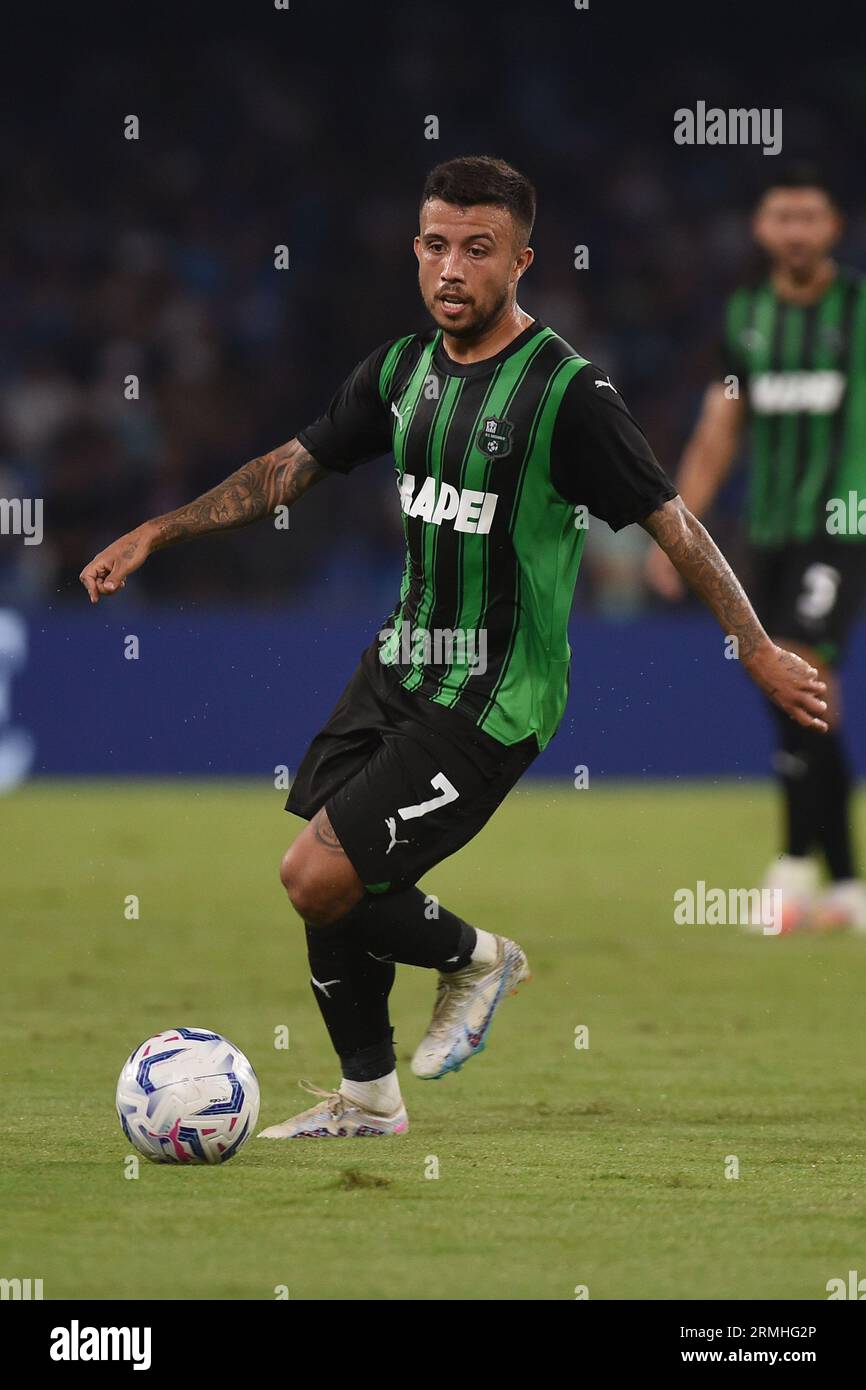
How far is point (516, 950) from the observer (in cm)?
610

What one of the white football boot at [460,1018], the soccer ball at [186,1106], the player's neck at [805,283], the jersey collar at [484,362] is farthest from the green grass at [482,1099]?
the player's neck at [805,283]

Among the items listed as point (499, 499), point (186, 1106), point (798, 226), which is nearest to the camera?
point (186, 1106)

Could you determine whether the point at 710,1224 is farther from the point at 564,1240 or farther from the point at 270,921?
the point at 270,921

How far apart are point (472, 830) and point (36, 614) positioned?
1039cm

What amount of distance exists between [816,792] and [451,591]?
184 inches

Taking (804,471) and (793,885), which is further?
(804,471)

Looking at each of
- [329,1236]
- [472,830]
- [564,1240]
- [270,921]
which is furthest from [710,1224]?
[270,921]

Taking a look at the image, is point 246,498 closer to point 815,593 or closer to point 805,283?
point 815,593

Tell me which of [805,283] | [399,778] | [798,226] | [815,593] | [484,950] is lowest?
[484,950]

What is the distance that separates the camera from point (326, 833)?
5.53 m

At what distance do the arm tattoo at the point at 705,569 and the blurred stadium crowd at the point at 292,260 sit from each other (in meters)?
11.1

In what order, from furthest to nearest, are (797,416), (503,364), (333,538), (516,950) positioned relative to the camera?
1. (333,538)
2. (797,416)
3. (516,950)
4. (503,364)

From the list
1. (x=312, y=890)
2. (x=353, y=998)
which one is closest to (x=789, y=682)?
(x=312, y=890)

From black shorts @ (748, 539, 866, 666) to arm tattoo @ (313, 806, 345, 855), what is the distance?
449 cm
